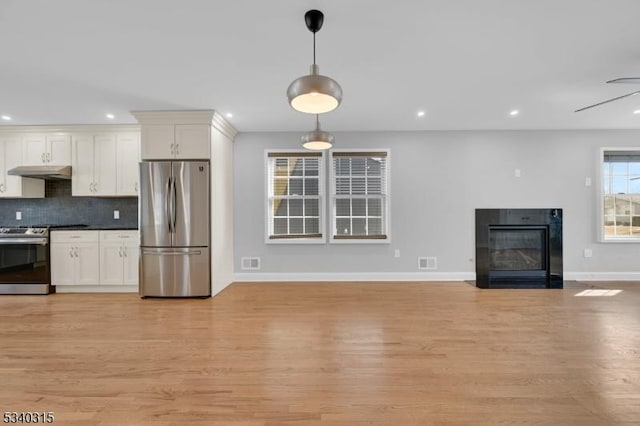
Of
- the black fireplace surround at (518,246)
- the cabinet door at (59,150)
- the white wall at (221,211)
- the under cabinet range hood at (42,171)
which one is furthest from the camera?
the black fireplace surround at (518,246)

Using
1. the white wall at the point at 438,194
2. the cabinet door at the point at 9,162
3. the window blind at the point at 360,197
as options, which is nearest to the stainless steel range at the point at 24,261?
the cabinet door at the point at 9,162

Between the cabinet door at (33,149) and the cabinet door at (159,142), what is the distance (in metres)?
1.93

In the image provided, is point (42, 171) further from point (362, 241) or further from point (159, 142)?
point (362, 241)

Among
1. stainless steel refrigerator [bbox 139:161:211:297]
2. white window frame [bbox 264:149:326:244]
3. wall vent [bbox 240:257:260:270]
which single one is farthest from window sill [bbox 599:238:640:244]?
stainless steel refrigerator [bbox 139:161:211:297]

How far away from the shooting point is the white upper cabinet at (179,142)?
14.1 ft

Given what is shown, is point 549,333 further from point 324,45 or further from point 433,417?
point 324,45

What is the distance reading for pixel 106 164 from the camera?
15.7 ft

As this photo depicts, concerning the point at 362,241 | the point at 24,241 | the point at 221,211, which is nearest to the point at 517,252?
the point at 362,241

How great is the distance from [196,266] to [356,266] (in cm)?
260

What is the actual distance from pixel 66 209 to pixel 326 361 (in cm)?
525

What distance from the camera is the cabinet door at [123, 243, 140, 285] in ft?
15.2

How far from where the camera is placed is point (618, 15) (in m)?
2.23

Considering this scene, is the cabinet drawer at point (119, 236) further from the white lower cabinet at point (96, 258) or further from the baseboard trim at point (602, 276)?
the baseboard trim at point (602, 276)

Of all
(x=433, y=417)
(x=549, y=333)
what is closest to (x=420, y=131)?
(x=549, y=333)
